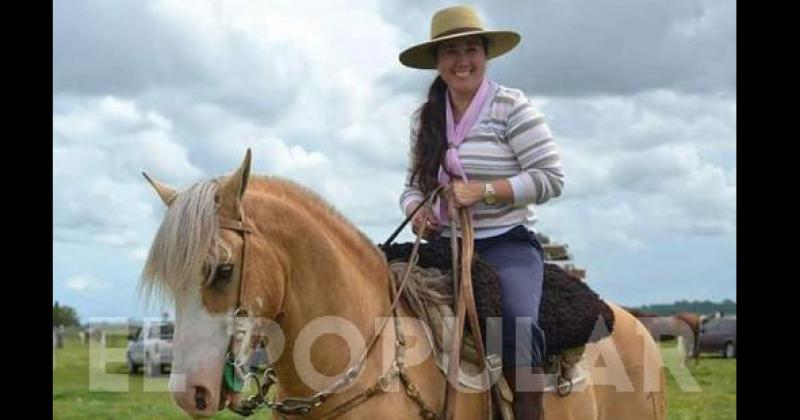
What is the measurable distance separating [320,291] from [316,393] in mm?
487

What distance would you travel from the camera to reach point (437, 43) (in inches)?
228

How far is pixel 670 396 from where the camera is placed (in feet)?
62.5

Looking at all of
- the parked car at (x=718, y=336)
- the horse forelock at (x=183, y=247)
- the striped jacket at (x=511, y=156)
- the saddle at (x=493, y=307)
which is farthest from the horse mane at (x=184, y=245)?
the parked car at (x=718, y=336)

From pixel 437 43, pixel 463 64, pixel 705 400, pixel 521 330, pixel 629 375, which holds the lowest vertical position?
pixel 705 400

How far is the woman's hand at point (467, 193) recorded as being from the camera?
213 inches

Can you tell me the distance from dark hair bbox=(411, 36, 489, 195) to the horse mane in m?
1.60

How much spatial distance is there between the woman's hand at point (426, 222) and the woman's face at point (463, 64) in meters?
0.70

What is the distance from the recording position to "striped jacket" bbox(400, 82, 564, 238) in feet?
18.0

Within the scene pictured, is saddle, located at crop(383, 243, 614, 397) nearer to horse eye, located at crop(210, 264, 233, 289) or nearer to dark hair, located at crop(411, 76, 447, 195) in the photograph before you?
dark hair, located at crop(411, 76, 447, 195)

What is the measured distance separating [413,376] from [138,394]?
16.7 metres

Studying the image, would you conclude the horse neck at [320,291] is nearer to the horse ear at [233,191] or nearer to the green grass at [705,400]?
the horse ear at [233,191]

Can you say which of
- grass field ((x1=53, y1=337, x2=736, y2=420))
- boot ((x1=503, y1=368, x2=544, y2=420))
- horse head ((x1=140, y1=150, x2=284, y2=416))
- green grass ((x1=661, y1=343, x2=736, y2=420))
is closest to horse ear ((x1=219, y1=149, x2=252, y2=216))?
horse head ((x1=140, y1=150, x2=284, y2=416))

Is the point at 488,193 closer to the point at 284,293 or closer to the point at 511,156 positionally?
the point at 511,156

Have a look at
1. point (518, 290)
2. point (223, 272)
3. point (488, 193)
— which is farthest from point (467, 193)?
point (223, 272)
